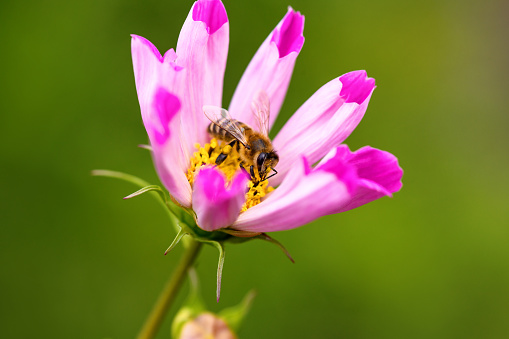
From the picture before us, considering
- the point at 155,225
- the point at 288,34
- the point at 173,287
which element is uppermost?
the point at 288,34

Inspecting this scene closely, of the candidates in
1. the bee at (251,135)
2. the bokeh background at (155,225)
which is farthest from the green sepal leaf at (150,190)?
the bokeh background at (155,225)

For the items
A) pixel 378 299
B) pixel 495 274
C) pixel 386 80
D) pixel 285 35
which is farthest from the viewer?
pixel 386 80

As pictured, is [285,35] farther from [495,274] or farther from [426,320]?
[495,274]

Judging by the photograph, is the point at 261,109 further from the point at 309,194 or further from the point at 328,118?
the point at 309,194

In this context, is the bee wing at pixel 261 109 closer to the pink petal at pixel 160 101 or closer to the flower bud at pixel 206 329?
the pink petal at pixel 160 101

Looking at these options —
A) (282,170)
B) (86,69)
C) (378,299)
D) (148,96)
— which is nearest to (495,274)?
(378,299)

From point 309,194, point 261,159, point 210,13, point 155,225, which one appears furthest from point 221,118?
point 155,225

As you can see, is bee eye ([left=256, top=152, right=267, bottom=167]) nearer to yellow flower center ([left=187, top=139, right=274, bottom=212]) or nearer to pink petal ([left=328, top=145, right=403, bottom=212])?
yellow flower center ([left=187, top=139, right=274, bottom=212])
